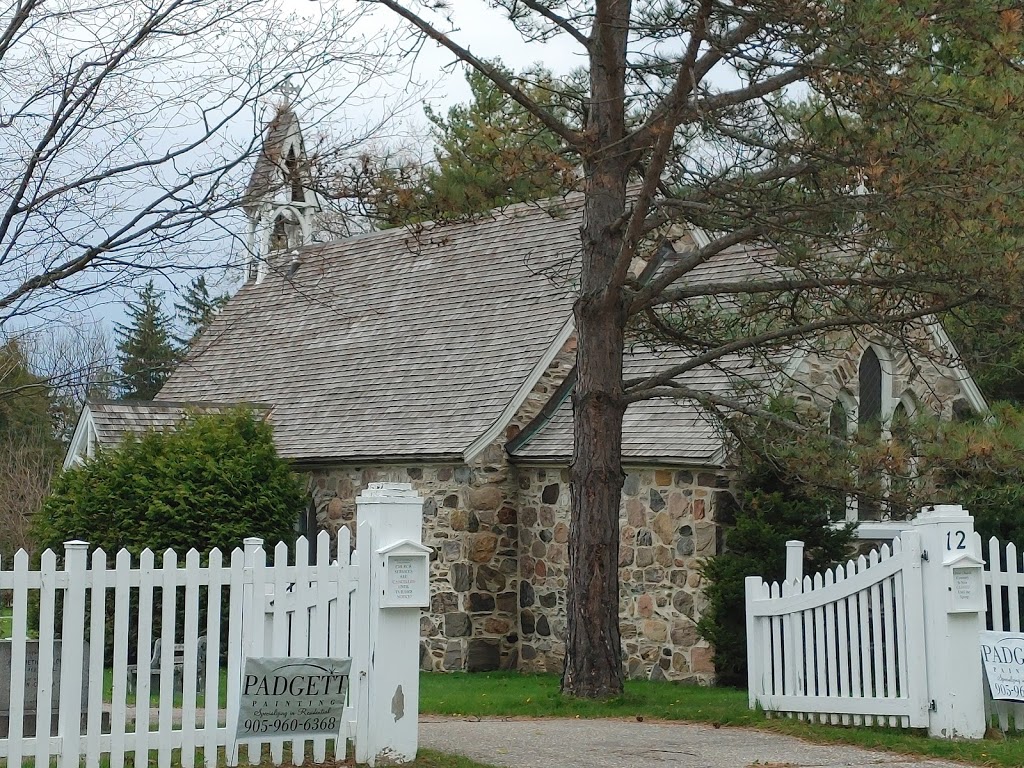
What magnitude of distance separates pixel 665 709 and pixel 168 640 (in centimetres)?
566

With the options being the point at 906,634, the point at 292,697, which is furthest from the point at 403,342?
the point at 292,697

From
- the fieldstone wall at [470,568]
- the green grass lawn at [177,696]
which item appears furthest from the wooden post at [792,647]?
the fieldstone wall at [470,568]

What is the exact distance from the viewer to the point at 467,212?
1271 cm

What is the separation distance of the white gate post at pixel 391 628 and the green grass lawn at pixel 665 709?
3502 mm

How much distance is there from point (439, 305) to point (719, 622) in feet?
28.4

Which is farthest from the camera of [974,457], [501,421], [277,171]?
[501,421]

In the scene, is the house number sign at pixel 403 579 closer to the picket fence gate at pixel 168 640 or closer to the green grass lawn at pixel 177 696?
the picket fence gate at pixel 168 640

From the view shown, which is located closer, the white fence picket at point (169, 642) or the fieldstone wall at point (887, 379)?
the white fence picket at point (169, 642)

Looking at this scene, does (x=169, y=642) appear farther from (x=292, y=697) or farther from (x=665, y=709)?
(x=665, y=709)

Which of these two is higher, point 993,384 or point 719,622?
point 993,384

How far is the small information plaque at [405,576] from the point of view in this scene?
8859 millimetres

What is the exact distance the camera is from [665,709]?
12.3 m

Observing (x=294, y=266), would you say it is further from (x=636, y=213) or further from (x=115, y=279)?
(x=636, y=213)

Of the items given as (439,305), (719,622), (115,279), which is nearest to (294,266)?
(115,279)
